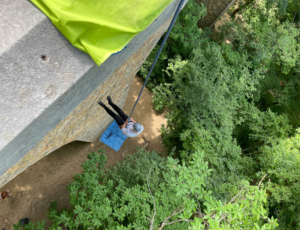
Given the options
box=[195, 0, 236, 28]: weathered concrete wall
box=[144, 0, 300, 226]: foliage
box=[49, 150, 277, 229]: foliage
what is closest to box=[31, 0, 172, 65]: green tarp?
box=[49, 150, 277, 229]: foliage

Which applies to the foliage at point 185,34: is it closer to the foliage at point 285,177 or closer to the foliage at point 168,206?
the foliage at point 285,177

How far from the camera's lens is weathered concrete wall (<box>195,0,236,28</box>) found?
7720 mm

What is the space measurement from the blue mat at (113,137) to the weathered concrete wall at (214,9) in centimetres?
611

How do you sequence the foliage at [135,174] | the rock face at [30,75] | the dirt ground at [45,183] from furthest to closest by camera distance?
the dirt ground at [45,183] → the foliage at [135,174] → the rock face at [30,75]

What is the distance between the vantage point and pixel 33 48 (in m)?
1.83

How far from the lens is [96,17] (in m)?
1.80

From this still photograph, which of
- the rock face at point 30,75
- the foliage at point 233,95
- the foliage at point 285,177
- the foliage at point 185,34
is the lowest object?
the foliage at point 285,177

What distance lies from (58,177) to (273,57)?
8421mm

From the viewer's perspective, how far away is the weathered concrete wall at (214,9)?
772cm

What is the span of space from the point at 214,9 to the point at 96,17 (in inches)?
306

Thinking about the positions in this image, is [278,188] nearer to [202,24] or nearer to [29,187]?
[29,187]

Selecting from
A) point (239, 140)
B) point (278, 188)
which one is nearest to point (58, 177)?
point (278, 188)

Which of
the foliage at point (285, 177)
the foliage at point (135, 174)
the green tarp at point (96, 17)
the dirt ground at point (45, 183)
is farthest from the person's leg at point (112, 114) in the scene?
the foliage at point (285, 177)

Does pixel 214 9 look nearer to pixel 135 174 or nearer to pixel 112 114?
pixel 112 114
